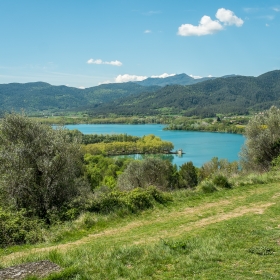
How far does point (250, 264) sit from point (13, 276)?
180 inches

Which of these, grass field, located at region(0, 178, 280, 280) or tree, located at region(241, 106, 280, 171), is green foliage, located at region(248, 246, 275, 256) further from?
tree, located at region(241, 106, 280, 171)

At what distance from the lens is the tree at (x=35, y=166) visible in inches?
476

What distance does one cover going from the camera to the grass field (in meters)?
5.69

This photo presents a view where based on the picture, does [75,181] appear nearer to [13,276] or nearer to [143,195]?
[143,195]

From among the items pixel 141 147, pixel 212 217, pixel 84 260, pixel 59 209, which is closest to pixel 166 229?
pixel 212 217

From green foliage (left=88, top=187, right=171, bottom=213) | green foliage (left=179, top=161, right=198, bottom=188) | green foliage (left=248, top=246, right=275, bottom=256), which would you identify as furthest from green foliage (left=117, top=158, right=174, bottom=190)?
green foliage (left=248, top=246, right=275, bottom=256)

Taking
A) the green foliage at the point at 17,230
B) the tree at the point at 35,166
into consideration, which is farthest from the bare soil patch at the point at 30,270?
the tree at the point at 35,166

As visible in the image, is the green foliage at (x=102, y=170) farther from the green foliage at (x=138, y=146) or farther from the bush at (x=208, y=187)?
the green foliage at (x=138, y=146)

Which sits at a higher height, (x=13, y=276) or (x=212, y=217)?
(x=13, y=276)

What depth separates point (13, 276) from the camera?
208 inches

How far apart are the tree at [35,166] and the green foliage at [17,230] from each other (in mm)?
1470

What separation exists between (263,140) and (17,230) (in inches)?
791

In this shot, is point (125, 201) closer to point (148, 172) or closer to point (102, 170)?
point (148, 172)

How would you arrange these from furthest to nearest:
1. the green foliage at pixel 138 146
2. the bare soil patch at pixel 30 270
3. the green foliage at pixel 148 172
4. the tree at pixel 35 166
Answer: the green foliage at pixel 138 146 < the green foliage at pixel 148 172 < the tree at pixel 35 166 < the bare soil patch at pixel 30 270
